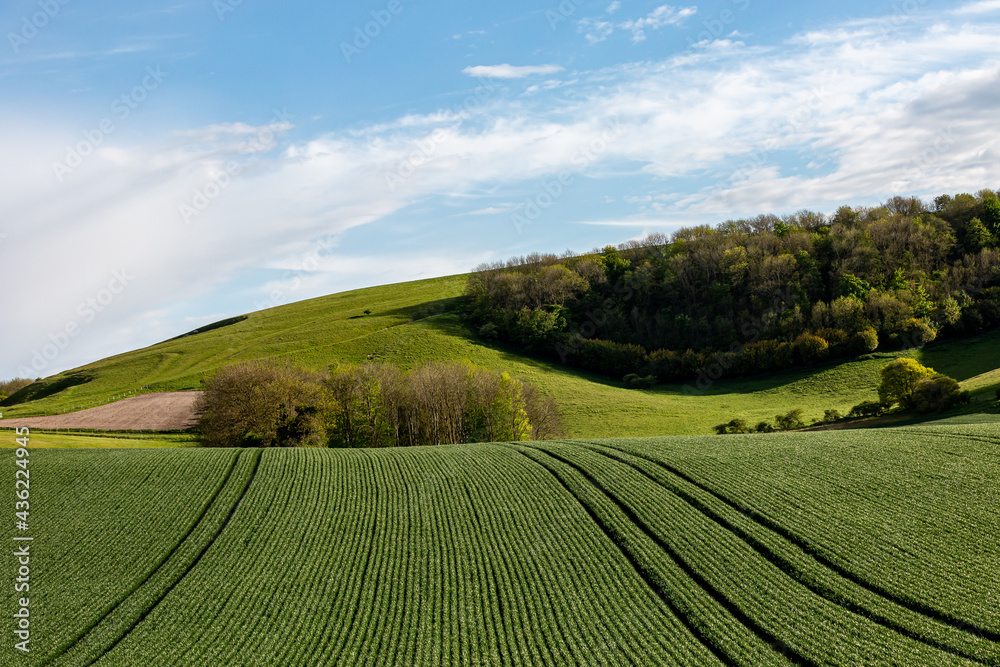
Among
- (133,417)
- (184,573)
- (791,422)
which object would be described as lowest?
(791,422)

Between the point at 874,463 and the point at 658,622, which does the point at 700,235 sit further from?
the point at 658,622

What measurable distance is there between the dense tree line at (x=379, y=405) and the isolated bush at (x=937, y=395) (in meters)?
34.3

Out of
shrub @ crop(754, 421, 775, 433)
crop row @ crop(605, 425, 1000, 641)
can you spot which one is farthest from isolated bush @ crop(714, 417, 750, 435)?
crop row @ crop(605, 425, 1000, 641)

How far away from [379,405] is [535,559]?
128 feet

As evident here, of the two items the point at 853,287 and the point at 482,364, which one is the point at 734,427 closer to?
the point at 482,364

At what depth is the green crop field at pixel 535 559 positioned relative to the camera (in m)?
18.4

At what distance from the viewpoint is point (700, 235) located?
385ft

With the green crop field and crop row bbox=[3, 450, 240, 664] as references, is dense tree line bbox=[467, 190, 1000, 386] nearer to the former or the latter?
the green crop field

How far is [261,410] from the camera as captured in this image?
51.1m

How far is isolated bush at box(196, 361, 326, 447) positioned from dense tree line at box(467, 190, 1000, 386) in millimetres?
46644

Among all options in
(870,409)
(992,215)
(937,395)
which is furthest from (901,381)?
(992,215)

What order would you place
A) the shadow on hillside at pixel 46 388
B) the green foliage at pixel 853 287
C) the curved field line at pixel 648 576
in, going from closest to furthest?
the curved field line at pixel 648 576 → the shadow on hillside at pixel 46 388 → the green foliage at pixel 853 287

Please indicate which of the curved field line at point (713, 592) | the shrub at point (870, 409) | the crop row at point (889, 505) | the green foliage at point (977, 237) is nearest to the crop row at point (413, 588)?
the curved field line at point (713, 592)

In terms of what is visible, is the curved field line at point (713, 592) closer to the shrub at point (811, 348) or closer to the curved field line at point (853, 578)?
the curved field line at point (853, 578)
